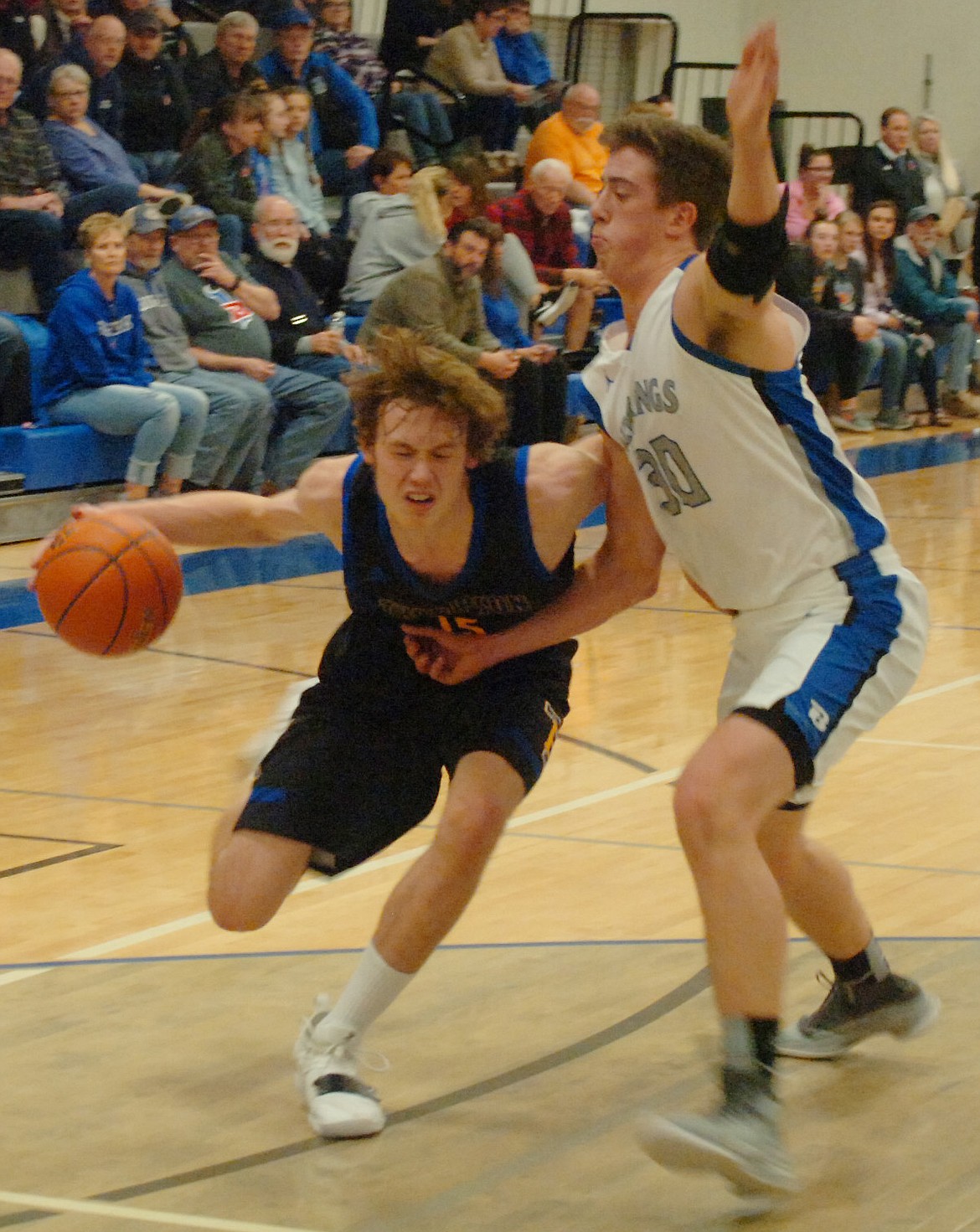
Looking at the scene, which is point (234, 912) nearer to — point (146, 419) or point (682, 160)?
point (682, 160)

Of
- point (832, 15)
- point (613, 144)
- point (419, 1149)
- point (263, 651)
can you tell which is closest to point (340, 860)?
point (419, 1149)

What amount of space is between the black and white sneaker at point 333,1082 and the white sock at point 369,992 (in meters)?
0.02

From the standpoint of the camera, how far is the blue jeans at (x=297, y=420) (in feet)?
33.7

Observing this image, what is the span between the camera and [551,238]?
1256cm

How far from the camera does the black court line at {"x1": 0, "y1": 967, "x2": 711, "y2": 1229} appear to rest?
115 inches

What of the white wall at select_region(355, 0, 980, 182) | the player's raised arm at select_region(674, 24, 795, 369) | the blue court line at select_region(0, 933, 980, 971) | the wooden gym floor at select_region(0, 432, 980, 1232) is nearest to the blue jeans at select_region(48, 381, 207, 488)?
the wooden gym floor at select_region(0, 432, 980, 1232)

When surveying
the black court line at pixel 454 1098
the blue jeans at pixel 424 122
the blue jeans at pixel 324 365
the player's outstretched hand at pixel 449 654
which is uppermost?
the blue jeans at pixel 424 122

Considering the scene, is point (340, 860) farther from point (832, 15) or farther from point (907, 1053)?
point (832, 15)

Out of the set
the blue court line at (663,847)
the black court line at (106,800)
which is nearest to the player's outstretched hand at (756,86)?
the blue court line at (663,847)

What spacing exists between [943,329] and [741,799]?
45.6 ft

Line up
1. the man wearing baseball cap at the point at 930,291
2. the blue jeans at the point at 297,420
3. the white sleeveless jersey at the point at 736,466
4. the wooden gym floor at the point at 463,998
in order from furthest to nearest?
the man wearing baseball cap at the point at 930,291, the blue jeans at the point at 297,420, the white sleeveless jersey at the point at 736,466, the wooden gym floor at the point at 463,998

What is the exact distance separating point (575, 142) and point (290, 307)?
439 cm

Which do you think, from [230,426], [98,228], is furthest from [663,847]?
[98,228]

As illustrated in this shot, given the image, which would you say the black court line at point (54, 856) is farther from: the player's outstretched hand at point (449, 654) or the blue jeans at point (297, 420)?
the blue jeans at point (297, 420)
